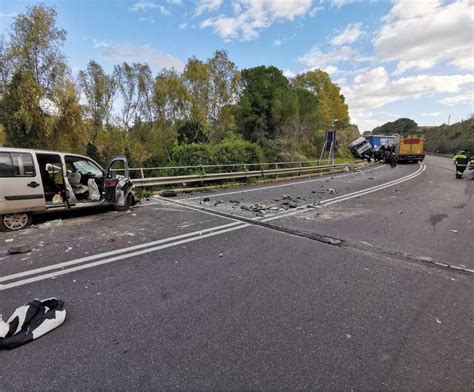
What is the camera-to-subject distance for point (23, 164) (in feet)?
19.8

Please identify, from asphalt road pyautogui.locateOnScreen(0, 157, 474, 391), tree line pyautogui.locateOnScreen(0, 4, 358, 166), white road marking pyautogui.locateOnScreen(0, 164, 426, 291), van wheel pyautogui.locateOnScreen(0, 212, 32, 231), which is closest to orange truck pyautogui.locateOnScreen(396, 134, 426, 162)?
tree line pyautogui.locateOnScreen(0, 4, 358, 166)

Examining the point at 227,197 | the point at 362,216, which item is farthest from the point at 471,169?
the point at 227,197

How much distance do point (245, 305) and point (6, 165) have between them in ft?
18.8

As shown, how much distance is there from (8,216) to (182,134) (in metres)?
24.2

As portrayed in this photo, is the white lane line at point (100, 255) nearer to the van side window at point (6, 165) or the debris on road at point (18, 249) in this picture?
the debris on road at point (18, 249)

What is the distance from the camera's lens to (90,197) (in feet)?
25.4

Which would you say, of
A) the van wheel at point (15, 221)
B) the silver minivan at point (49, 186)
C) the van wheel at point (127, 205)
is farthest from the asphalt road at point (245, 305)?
the van wheel at point (127, 205)

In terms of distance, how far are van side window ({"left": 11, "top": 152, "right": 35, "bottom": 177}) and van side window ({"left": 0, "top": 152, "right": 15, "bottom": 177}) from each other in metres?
0.07

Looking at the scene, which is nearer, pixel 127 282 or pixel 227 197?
pixel 127 282

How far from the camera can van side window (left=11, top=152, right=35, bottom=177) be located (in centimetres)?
591

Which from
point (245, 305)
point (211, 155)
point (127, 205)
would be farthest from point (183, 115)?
point (245, 305)

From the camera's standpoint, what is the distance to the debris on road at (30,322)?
2525mm

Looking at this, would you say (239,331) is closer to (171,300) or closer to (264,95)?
(171,300)

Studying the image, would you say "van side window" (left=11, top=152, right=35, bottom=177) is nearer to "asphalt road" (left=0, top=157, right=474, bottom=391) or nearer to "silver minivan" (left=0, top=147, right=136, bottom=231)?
"silver minivan" (left=0, top=147, right=136, bottom=231)
